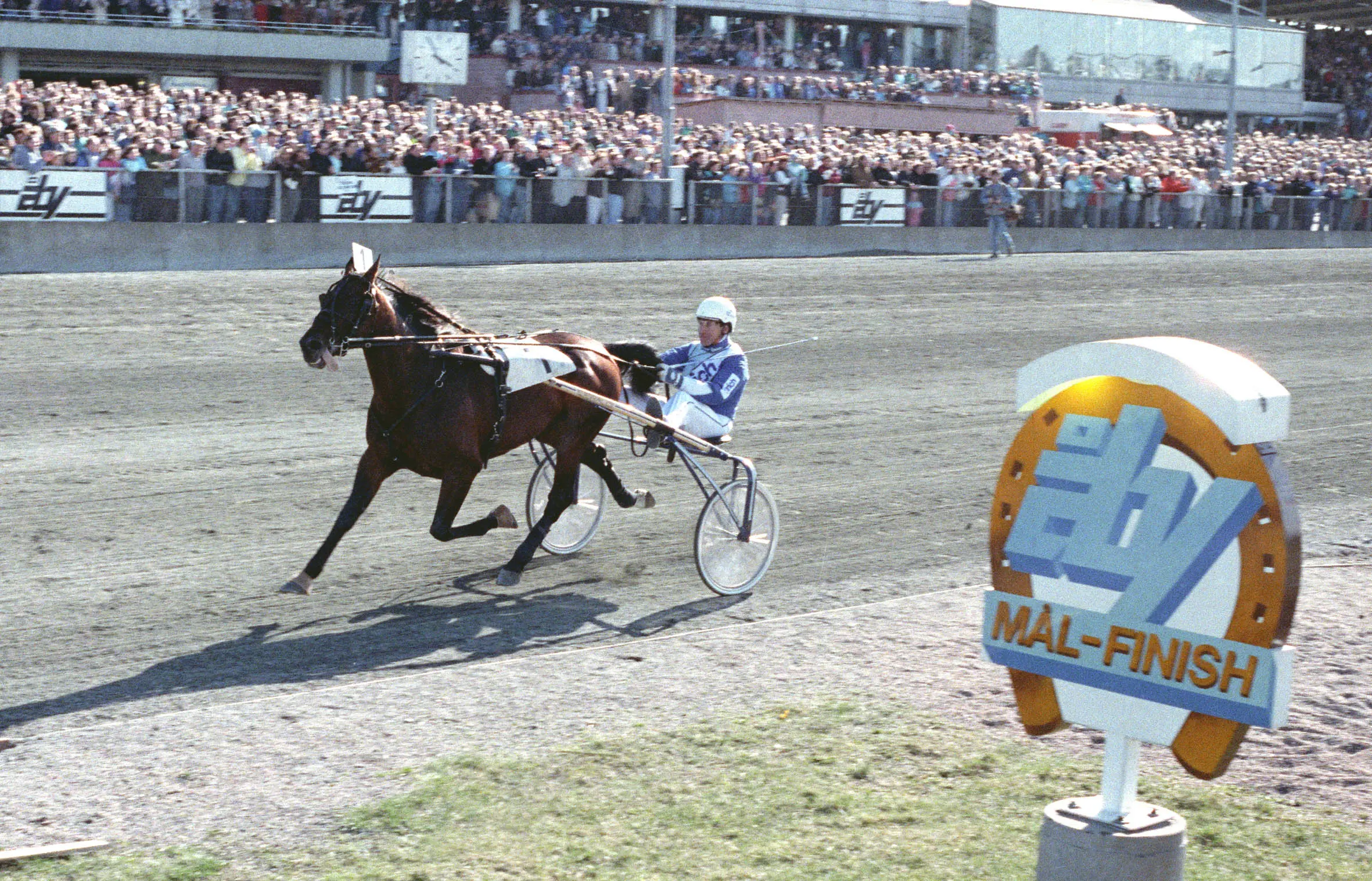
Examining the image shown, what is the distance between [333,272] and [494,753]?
15235 millimetres

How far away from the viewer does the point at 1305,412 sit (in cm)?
1652

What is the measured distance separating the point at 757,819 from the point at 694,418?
430 cm

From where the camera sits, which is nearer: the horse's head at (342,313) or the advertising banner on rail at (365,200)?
the horse's head at (342,313)

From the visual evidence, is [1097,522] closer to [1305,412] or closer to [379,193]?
[1305,412]

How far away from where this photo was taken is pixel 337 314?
7.92m

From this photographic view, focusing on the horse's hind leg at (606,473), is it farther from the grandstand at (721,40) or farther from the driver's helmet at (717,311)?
the grandstand at (721,40)

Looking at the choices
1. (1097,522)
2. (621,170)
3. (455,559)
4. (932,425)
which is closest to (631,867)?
(1097,522)

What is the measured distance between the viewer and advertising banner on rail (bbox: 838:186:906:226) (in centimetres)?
2680

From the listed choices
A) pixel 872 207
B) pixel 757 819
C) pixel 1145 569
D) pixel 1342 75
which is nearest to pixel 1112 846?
pixel 1145 569

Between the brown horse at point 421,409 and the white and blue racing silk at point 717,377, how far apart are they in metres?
0.80

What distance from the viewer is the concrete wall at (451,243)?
1897cm

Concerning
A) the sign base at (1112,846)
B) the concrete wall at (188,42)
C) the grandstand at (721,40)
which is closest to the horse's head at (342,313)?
the sign base at (1112,846)

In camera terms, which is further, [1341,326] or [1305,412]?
[1341,326]

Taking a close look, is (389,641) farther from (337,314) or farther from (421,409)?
(337,314)
